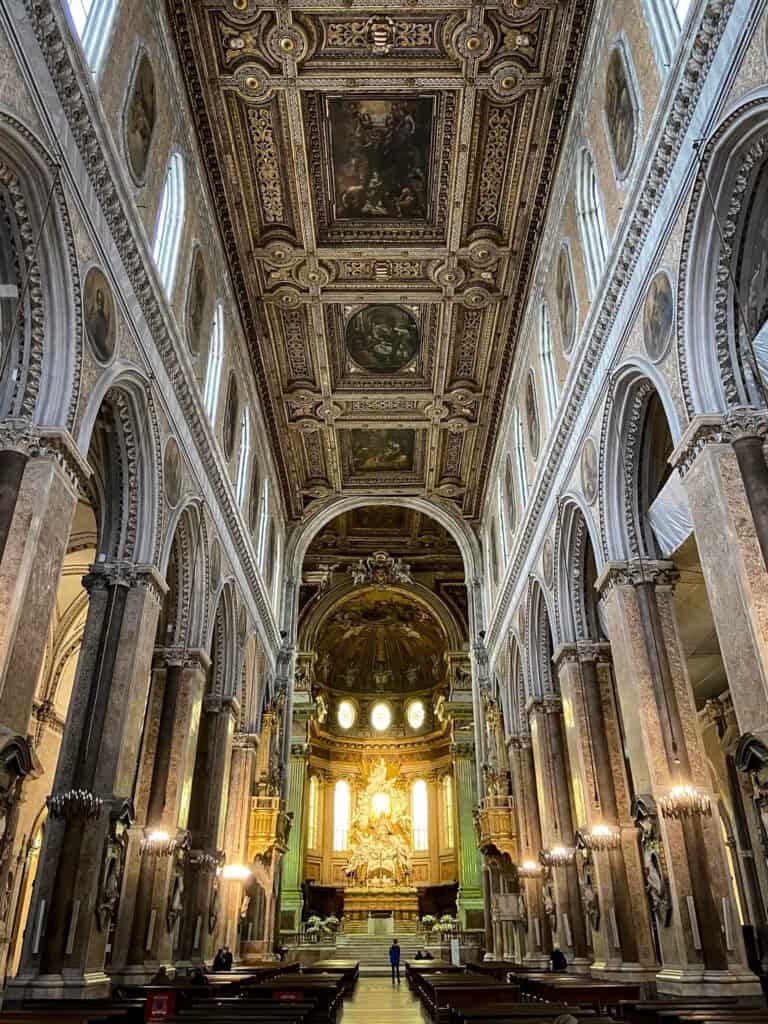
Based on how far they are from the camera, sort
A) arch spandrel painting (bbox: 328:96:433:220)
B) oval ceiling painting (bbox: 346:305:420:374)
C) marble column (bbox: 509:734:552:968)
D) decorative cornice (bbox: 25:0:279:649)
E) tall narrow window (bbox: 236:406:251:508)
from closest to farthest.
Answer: decorative cornice (bbox: 25:0:279:649)
arch spandrel painting (bbox: 328:96:433:220)
marble column (bbox: 509:734:552:968)
tall narrow window (bbox: 236:406:251:508)
oval ceiling painting (bbox: 346:305:420:374)

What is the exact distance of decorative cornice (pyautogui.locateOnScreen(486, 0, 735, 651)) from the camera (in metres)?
10.2

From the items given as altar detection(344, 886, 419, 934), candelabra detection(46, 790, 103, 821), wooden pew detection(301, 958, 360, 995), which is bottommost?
wooden pew detection(301, 958, 360, 995)

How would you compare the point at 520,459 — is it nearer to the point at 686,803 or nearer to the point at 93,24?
the point at 686,803

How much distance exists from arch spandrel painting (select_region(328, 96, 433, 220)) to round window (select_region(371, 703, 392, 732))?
30988mm

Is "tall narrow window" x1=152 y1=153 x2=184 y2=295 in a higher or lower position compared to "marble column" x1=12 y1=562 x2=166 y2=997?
higher

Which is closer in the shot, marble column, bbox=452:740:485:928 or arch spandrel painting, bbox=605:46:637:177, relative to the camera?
arch spandrel painting, bbox=605:46:637:177

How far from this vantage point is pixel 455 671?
3653cm

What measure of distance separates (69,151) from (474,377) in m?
15.9

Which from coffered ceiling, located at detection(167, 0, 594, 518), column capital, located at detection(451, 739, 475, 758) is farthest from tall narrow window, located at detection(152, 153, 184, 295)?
column capital, located at detection(451, 739, 475, 758)

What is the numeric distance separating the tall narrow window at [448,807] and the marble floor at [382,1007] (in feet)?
59.5

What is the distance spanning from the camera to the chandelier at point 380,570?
3562cm

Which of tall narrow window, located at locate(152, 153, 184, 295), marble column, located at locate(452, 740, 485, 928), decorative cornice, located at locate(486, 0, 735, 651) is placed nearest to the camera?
decorative cornice, located at locate(486, 0, 735, 651)

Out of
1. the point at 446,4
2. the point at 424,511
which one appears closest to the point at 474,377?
the point at 424,511

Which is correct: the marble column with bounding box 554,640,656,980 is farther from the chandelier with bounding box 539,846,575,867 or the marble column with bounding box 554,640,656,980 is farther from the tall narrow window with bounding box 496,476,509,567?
the tall narrow window with bounding box 496,476,509,567
